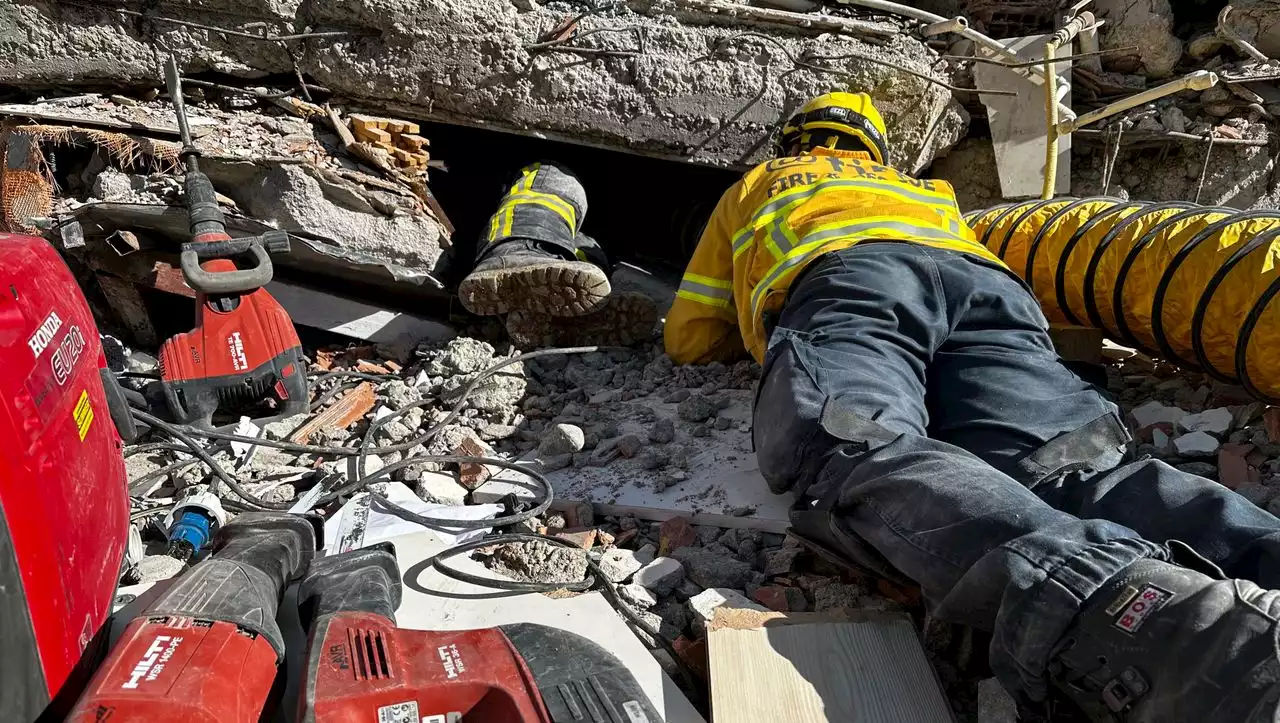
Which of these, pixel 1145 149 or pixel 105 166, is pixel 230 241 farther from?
pixel 1145 149

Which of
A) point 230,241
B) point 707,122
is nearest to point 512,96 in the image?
point 707,122

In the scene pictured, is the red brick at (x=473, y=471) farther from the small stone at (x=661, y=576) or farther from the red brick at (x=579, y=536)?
the small stone at (x=661, y=576)

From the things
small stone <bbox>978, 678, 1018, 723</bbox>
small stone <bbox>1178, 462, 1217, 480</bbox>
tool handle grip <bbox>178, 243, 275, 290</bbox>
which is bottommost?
small stone <bbox>1178, 462, 1217, 480</bbox>

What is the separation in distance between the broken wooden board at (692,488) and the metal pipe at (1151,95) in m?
2.09

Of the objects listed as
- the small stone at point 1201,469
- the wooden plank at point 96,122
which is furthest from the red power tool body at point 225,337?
the small stone at point 1201,469

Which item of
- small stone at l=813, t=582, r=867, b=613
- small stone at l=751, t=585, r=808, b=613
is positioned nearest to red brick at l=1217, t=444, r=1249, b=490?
small stone at l=813, t=582, r=867, b=613

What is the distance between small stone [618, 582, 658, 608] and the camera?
1.77 meters

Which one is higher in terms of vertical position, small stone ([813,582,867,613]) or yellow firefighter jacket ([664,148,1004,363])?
yellow firefighter jacket ([664,148,1004,363])

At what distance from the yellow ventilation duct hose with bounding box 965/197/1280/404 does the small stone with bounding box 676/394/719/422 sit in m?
1.19

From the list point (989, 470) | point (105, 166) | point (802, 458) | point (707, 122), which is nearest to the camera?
point (989, 470)

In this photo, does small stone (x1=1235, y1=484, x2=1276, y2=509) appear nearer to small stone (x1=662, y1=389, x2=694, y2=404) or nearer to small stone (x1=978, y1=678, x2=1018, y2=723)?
small stone (x1=978, y1=678, x2=1018, y2=723)

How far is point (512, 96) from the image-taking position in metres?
3.46

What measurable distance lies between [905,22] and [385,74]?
2337 millimetres

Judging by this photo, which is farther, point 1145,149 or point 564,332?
point 1145,149
